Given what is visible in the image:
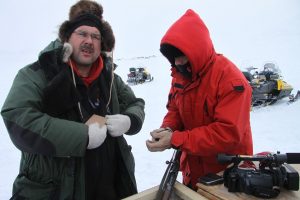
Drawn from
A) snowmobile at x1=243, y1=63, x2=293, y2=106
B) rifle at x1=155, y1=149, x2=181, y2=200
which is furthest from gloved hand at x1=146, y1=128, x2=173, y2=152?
snowmobile at x1=243, y1=63, x2=293, y2=106

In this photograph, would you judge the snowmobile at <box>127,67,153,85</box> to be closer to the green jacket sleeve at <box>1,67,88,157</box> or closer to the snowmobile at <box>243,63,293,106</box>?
the snowmobile at <box>243,63,293,106</box>

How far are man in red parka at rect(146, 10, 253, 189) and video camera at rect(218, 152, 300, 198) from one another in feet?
0.89

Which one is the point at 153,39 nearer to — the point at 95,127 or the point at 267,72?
the point at 267,72

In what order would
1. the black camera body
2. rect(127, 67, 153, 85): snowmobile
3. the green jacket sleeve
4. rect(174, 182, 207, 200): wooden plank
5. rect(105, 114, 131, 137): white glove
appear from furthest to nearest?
rect(127, 67, 153, 85): snowmobile < rect(105, 114, 131, 137): white glove < the green jacket sleeve < rect(174, 182, 207, 200): wooden plank < the black camera body

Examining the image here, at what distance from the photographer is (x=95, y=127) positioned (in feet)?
5.13

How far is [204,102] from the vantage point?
1.63 m

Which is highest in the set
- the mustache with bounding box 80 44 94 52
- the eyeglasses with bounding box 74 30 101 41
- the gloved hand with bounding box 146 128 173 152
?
the eyeglasses with bounding box 74 30 101 41

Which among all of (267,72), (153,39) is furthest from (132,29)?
(267,72)

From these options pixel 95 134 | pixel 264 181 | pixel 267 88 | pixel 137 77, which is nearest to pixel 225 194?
pixel 264 181

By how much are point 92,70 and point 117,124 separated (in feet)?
1.41

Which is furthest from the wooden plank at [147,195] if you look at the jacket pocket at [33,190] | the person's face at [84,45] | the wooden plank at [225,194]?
the person's face at [84,45]

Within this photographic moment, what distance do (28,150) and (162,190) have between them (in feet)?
2.30

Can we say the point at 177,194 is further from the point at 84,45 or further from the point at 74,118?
the point at 84,45

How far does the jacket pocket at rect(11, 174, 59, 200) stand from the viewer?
1.55 m
